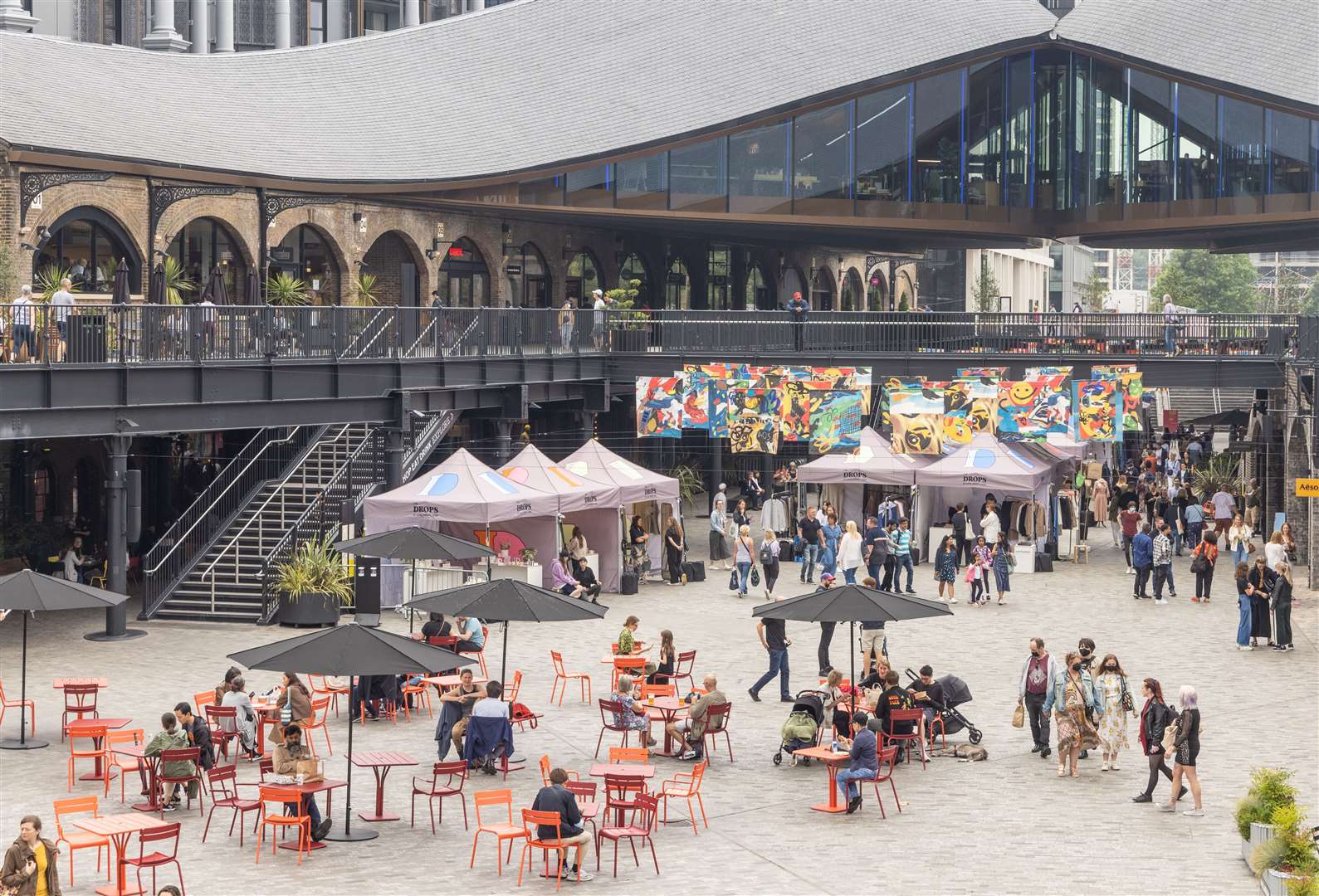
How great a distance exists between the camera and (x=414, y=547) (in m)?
24.3

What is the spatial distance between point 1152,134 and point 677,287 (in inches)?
625

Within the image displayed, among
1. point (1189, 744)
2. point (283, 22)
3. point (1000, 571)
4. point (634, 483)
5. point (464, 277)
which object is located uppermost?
point (283, 22)

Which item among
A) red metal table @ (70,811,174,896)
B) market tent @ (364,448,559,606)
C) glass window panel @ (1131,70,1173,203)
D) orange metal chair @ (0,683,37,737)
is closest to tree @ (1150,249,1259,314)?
glass window panel @ (1131,70,1173,203)

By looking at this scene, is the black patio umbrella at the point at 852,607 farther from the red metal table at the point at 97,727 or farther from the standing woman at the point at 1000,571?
the standing woman at the point at 1000,571

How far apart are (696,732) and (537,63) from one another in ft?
109

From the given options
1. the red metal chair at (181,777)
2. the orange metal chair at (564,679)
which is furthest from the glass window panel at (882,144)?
the red metal chair at (181,777)

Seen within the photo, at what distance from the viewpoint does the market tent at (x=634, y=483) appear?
1246 inches

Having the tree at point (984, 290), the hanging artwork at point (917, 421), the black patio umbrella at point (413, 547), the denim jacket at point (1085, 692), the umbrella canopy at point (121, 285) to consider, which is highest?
the tree at point (984, 290)

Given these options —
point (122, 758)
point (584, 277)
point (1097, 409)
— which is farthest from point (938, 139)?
point (122, 758)

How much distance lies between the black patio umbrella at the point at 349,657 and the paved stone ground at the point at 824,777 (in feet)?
5.15

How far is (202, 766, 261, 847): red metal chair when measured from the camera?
15.8m

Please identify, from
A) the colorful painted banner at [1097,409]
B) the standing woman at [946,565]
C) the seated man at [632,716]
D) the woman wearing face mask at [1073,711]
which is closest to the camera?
the woman wearing face mask at [1073,711]

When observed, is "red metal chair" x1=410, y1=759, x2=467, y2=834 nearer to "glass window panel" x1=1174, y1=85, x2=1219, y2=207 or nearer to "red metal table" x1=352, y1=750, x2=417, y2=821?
"red metal table" x1=352, y1=750, x2=417, y2=821

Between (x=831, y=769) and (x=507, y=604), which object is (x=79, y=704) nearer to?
(x=507, y=604)
